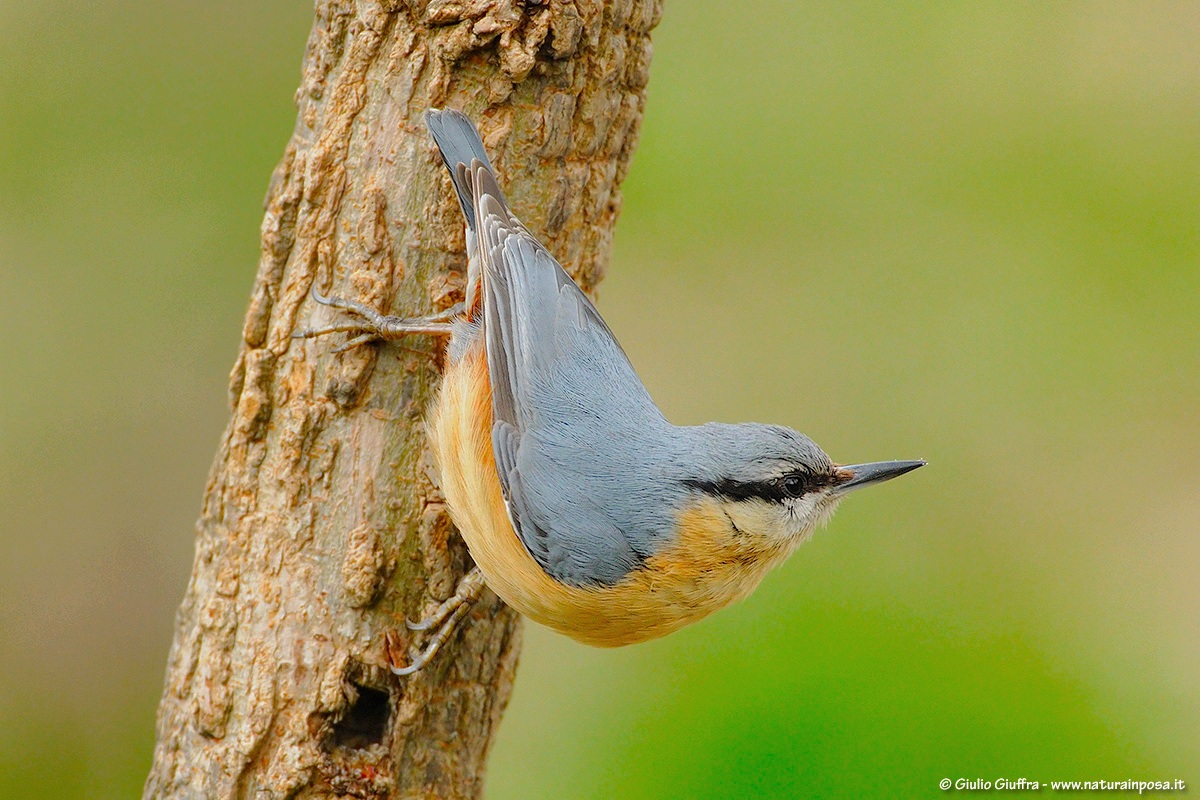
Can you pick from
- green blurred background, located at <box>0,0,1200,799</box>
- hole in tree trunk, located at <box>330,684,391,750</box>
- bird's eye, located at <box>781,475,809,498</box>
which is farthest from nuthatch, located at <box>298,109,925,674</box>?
green blurred background, located at <box>0,0,1200,799</box>

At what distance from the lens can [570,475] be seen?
9.23 feet

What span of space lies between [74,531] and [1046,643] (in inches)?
151

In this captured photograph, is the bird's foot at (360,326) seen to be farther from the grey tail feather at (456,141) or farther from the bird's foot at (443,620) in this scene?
the bird's foot at (443,620)

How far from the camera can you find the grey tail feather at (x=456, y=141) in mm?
2674

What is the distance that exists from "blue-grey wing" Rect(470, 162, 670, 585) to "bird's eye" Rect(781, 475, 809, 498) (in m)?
0.34

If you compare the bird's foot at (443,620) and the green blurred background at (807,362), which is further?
the green blurred background at (807,362)

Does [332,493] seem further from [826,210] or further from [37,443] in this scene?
[826,210]

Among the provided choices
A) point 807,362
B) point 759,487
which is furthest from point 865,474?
point 807,362

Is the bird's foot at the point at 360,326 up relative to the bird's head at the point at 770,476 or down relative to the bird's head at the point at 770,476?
up

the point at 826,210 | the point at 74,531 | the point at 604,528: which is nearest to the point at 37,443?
the point at 74,531

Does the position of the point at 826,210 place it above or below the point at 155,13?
below

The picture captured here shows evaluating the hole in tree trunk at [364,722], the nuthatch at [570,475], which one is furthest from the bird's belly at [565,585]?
the hole in tree trunk at [364,722]

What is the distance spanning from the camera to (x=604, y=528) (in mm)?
2760

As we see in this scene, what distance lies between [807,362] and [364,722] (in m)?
2.68
